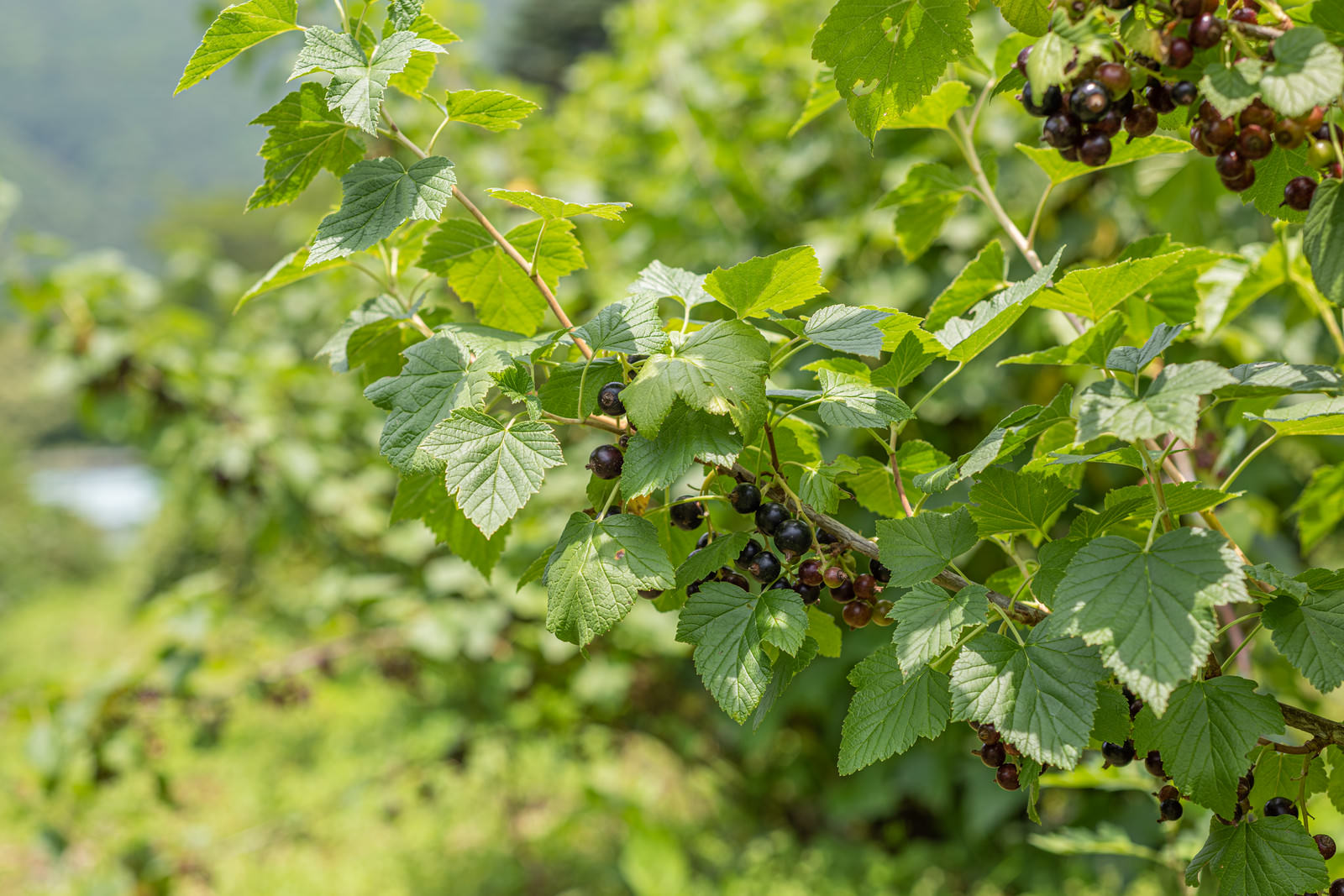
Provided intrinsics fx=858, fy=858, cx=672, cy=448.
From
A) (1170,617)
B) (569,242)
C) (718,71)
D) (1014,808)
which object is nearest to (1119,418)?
(1170,617)

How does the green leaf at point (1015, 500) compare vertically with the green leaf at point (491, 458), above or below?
below

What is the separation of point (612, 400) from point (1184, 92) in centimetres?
45

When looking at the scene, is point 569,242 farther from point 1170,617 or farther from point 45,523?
point 45,523

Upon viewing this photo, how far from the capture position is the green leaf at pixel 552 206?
0.67 meters

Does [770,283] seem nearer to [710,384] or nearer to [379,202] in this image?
[710,384]

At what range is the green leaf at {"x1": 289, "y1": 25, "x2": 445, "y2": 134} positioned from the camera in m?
0.63

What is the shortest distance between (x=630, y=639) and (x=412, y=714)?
155cm

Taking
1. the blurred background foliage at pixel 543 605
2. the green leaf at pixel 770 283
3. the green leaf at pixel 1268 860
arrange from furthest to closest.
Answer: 1. the blurred background foliage at pixel 543 605
2. the green leaf at pixel 770 283
3. the green leaf at pixel 1268 860

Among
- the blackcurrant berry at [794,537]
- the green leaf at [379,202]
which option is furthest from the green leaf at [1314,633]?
the green leaf at [379,202]

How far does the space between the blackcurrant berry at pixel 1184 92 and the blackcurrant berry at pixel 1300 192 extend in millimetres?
134

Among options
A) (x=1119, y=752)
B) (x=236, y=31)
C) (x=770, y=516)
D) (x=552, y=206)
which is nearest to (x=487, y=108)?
(x=552, y=206)

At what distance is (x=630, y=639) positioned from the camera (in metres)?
2.75

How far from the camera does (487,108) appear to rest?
0.73 m

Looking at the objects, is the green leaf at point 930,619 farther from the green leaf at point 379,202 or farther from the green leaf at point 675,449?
the green leaf at point 379,202
